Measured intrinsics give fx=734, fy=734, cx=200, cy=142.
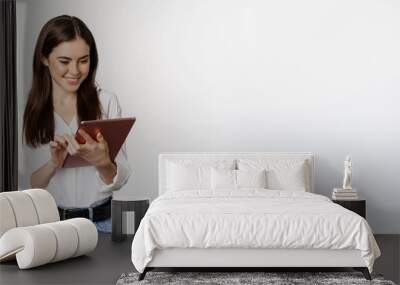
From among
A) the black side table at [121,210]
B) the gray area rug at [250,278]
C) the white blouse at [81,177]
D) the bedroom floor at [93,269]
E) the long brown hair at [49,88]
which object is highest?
the long brown hair at [49,88]

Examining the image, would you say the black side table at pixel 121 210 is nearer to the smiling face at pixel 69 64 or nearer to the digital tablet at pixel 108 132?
the digital tablet at pixel 108 132

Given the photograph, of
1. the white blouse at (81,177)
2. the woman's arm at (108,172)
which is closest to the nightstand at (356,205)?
the white blouse at (81,177)

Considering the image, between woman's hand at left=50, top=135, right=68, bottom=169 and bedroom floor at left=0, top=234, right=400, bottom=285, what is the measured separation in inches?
55.0

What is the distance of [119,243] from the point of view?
25.3ft

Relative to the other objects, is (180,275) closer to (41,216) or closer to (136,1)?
(41,216)

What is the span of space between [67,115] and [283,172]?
2.54m

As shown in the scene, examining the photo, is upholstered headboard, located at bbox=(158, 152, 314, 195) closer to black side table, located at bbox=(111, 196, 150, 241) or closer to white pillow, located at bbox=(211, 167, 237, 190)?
white pillow, located at bbox=(211, 167, 237, 190)

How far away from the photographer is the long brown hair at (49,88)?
834cm

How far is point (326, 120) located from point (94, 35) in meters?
2.80

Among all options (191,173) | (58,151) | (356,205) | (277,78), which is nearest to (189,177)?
(191,173)

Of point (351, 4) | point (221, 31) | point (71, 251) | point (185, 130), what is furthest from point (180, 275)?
point (351, 4)

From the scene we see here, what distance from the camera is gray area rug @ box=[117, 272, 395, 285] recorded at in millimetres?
5664

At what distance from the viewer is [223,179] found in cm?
760

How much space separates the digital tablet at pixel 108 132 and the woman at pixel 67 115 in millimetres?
69
